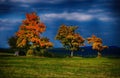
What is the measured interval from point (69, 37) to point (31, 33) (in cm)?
1731

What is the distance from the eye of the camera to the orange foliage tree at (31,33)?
5956 centimetres

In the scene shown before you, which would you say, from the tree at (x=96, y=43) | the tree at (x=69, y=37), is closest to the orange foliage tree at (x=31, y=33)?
the tree at (x=69, y=37)

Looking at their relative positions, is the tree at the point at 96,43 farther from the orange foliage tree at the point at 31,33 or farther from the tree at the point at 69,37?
the orange foliage tree at the point at 31,33

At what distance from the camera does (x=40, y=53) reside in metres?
59.3

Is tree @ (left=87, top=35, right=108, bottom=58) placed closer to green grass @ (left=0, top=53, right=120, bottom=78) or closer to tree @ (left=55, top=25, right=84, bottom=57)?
tree @ (left=55, top=25, right=84, bottom=57)

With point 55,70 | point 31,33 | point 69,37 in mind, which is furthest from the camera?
point 69,37

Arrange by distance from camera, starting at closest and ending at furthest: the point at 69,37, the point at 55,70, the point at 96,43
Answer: the point at 55,70 → the point at 69,37 → the point at 96,43

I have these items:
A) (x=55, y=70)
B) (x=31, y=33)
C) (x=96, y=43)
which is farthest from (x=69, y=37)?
(x=55, y=70)

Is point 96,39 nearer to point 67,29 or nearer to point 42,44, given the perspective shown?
point 67,29

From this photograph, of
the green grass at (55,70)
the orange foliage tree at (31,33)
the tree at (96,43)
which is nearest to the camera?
the green grass at (55,70)

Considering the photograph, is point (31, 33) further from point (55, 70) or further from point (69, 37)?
point (55, 70)

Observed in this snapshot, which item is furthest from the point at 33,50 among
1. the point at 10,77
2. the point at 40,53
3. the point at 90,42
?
the point at 10,77

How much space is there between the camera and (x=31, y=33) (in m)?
60.5

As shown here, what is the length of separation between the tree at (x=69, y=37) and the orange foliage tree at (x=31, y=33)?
15780mm
